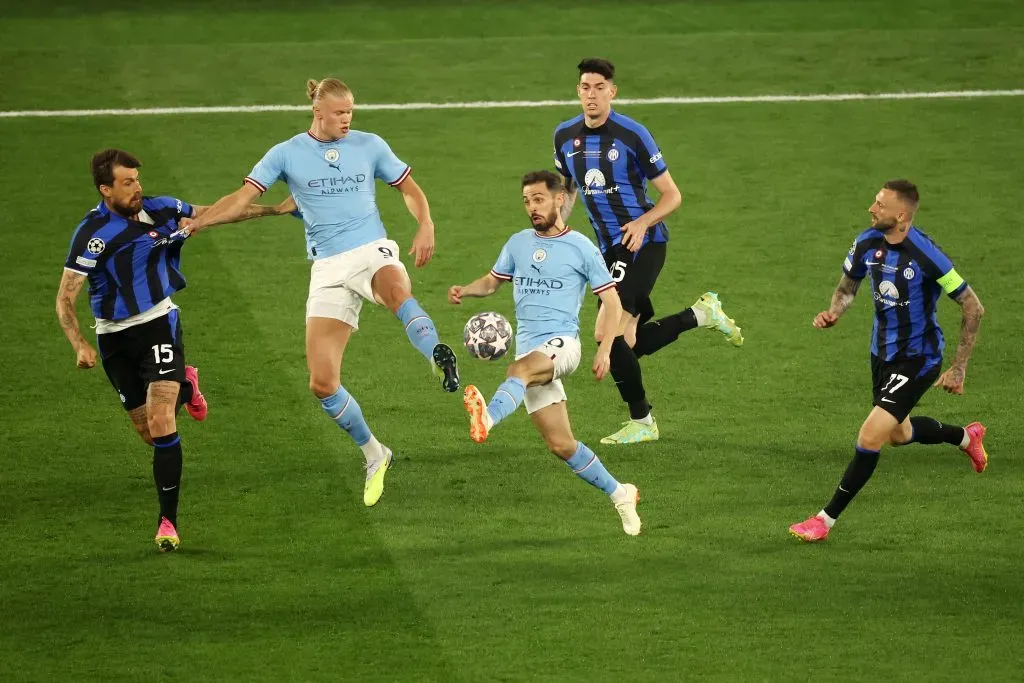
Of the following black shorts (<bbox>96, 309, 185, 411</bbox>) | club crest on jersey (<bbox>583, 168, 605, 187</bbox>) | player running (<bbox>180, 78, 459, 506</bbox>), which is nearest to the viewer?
black shorts (<bbox>96, 309, 185, 411</bbox>)

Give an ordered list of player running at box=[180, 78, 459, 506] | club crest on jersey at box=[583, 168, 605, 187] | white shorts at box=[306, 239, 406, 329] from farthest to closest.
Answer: club crest on jersey at box=[583, 168, 605, 187]
white shorts at box=[306, 239, 406, 329]
player running at box=[180, 78, 459, 506]

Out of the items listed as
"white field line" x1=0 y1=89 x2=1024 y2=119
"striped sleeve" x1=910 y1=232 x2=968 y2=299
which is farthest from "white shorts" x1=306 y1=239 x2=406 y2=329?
"white field line" x1=0 y1=89 x2=1024 y2=119

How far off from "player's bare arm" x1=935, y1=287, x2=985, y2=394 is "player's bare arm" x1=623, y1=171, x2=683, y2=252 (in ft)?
7.09

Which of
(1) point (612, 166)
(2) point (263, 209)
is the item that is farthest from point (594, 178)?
(2) point (263, 209)

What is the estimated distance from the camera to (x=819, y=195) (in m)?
16.5

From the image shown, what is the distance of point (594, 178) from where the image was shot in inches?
435

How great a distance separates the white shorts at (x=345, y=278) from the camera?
32.6 feet

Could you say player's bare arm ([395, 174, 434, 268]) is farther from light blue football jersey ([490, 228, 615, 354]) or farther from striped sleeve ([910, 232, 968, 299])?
striped sleeve ([910, 232, 968, 299])

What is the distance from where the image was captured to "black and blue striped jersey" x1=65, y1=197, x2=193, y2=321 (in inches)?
369

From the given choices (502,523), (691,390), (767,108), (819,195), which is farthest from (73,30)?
(502,523)

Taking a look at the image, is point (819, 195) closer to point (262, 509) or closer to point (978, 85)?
point (978, 85)

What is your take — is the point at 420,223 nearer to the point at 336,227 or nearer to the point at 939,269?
the point at 336,227

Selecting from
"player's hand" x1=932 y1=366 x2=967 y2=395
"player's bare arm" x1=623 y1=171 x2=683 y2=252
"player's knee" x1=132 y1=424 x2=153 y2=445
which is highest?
"player's bare arm" x1=623 y1=171 x2=683 y2=252

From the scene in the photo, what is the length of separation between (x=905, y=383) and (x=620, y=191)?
2651 mm
